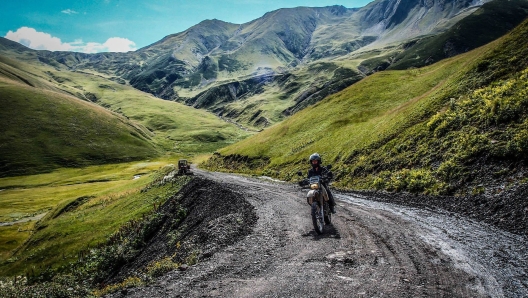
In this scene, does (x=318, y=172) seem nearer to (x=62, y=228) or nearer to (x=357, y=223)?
(x=357, y=223)

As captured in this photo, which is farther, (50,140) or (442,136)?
(50,140)

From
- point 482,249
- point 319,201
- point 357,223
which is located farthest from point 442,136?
point 319,201

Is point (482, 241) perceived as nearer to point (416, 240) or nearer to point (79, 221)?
point (416, 240)

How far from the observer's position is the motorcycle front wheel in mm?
15086

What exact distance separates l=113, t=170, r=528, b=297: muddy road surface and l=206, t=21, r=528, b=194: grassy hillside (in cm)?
760

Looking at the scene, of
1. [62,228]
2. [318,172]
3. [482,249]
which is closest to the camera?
[482,249]

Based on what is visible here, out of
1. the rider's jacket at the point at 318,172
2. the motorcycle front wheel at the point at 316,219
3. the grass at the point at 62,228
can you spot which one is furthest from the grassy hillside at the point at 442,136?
the grass at the point at 62,228

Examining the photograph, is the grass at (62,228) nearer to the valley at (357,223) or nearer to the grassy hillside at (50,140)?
the valley at (357,223)

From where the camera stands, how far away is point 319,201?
15984mm

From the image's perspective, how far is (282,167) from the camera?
182 ft

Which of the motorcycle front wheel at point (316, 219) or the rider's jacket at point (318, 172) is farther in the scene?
the rider's jacket at point (318, 172)

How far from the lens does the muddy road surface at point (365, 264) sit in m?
9.02

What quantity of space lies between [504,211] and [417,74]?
6436 cm

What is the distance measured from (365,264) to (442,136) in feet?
79.1
